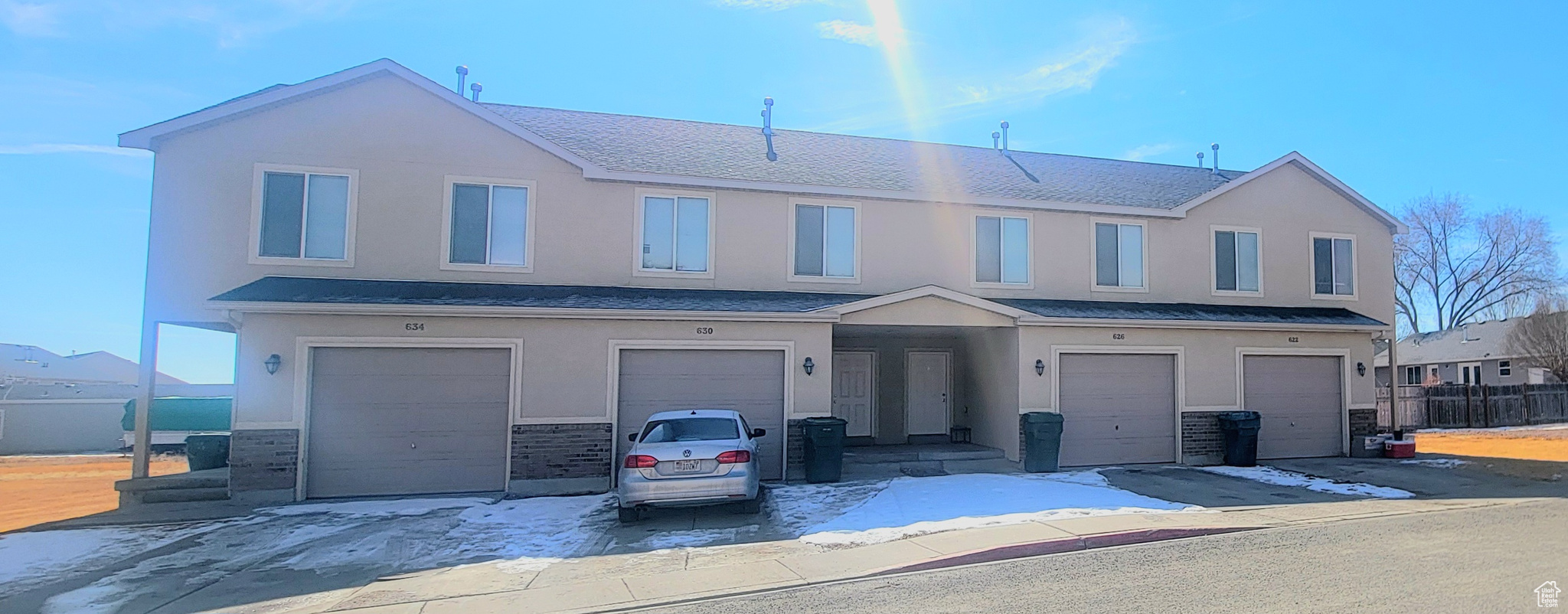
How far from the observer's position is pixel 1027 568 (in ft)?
24.2

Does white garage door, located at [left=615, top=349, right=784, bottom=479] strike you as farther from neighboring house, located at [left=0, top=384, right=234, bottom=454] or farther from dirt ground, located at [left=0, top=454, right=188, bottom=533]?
neighboring house, located at [left=0, top=384, right=234, bottom=454]

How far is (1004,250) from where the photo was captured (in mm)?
15164

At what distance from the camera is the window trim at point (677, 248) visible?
13.4m

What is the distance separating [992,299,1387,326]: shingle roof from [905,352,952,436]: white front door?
2.40 m

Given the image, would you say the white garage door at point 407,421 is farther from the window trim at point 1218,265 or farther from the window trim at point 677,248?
the window trim at point 1218,265

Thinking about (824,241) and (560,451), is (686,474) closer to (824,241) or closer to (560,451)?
(560,451)

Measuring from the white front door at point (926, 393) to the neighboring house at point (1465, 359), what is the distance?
→ 2975cm

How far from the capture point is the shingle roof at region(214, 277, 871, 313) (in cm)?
1165

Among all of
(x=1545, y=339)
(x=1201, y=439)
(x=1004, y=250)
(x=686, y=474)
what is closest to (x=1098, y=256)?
(x=1004, y=250)

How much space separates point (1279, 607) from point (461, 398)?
10590 mm

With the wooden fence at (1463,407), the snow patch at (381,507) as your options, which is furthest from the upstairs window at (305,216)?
the wooden fence at (1463,407)

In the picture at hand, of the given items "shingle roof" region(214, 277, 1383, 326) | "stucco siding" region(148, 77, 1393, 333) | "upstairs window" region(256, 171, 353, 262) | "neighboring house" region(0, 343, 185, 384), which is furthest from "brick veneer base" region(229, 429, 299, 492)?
"neighboring house" region(0, 343, 185, 384)

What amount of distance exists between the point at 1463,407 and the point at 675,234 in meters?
27.7

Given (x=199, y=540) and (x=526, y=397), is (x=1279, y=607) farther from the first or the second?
(x=199, y=540)
